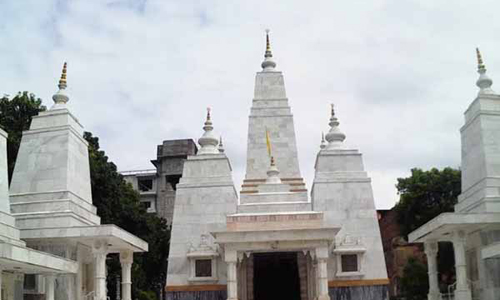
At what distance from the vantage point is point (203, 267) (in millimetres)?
25047

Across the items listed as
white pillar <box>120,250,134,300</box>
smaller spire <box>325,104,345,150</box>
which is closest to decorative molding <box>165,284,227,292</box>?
white pillar <box>120,250,134,300</box>

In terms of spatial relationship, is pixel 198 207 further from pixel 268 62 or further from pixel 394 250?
pixel 394 250

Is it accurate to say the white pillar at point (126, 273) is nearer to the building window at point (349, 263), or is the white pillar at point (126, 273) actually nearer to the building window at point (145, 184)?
the building window at point (349, 263)

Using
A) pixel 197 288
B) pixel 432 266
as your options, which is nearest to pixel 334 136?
pixel 432 266

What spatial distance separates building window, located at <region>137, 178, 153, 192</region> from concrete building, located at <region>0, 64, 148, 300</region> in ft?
116

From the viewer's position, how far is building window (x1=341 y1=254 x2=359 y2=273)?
80.4ft

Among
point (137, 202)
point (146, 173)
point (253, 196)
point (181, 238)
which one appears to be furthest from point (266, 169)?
point (146, 173)

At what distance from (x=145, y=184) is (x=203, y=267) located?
35442 mm

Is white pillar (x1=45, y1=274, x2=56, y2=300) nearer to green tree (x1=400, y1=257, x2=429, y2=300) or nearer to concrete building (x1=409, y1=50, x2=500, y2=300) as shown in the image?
concrete building (x1=409, y1=50, x2=500, y2=300)

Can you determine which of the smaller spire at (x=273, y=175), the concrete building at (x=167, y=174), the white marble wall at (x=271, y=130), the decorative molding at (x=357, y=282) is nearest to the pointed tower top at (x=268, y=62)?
the white marble wall at (x=271, y=130)

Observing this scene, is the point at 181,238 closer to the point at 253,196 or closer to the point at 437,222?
the point at 253,196

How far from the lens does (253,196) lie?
81.8 ft

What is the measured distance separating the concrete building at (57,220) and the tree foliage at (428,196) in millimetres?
20338

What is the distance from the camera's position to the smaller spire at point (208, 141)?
91.8 ft
